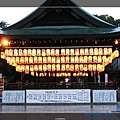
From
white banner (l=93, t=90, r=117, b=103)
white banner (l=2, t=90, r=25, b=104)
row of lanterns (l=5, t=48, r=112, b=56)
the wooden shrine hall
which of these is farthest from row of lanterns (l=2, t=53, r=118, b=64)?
white banner (l=2, t=90, r=25, b=104)

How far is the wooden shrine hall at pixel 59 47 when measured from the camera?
72.3ft

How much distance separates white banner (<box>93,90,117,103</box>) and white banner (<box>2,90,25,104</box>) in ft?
16.7

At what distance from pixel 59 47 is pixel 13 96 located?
5.30 m

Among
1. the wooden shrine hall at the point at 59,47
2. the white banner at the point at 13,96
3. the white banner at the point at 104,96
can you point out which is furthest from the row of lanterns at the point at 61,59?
the white banner at the point at 13,96

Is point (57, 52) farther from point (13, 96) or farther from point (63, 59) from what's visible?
point (13, 96)

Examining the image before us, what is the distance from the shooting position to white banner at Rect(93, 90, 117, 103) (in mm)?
20750

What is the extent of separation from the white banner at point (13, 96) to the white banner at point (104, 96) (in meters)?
5.10

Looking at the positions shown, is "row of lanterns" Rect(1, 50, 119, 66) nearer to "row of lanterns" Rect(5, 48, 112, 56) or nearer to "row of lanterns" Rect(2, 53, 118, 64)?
"row of lanterns" Rect(2, 53, 118, 64)

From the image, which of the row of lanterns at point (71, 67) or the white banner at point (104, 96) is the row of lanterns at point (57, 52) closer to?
the row of lanterns at point (71, 67)

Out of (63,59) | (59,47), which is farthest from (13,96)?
(59,47)

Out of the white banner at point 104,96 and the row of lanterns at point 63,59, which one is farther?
the row of lanterns at point 63,59
